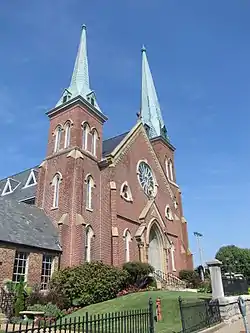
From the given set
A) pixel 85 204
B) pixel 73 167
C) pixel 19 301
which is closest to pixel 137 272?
pixel 85 204

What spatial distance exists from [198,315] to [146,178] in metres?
20.6

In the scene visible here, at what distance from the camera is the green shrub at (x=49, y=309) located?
14899 mm

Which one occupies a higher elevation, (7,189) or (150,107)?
(150,107)

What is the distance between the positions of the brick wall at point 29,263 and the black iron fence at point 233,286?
10937 millimetres

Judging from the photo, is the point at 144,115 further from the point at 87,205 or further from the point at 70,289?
the point at 70,289

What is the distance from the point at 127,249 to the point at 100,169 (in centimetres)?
698

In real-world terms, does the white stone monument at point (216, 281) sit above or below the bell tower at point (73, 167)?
below

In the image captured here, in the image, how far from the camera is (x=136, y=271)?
2238cm

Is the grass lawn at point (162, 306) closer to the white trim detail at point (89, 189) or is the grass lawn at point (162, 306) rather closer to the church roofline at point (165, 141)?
the white trim detail at point (89, 189)

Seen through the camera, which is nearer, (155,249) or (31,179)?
(155,249)

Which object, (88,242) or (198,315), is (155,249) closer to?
(88,242)

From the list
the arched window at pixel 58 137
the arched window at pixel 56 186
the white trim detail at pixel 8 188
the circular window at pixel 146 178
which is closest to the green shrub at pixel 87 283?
the arched window at pixel 56 186

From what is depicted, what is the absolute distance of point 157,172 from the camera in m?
34.1

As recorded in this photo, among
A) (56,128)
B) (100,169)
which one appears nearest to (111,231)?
(100,169)
